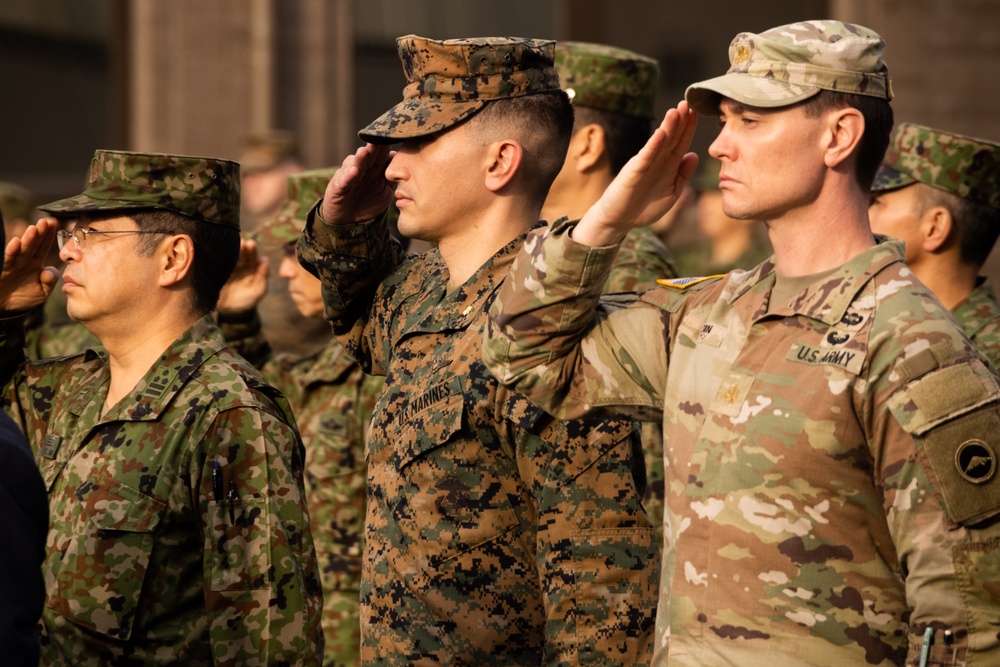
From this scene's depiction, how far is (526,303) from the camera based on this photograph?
9.66ft

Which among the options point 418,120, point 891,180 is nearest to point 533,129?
point 418,120

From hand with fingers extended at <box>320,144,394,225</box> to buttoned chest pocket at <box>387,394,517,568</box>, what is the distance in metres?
0.65

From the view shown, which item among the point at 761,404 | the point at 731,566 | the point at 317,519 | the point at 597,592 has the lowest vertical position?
the point at 317,519

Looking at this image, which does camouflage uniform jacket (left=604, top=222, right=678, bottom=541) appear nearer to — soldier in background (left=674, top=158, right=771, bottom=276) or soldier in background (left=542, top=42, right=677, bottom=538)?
soldier in background (left=542, top=42, right=677, bottom=538)

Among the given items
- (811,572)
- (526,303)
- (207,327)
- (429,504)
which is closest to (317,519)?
(207,327)

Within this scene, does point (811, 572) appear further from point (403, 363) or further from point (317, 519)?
point (317, 519)

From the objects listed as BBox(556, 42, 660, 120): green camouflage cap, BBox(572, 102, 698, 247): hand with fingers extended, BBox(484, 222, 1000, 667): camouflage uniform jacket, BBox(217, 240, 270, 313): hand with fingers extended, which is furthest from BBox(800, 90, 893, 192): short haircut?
BBox(217, 240, 270, 313): hand with fingers extended

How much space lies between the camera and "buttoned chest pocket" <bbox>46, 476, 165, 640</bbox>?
345 cm

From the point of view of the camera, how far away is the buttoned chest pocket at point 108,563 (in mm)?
3451

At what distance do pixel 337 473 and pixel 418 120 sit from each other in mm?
2030

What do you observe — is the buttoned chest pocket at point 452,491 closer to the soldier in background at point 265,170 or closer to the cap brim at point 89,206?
the cap brim at point 89,206

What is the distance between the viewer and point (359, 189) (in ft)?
12.8

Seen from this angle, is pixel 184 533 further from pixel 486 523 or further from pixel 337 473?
pixel 337 473

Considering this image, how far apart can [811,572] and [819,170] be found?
2.23 ft
